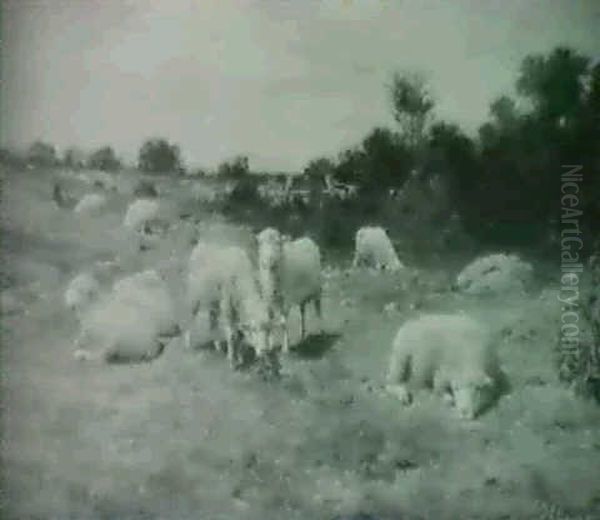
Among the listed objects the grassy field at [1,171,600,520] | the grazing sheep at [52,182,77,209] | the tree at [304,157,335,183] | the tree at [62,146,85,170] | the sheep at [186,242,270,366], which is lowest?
the grassy field at [1,171,600,520]

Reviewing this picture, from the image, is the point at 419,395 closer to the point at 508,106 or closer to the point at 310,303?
the point at 310,303

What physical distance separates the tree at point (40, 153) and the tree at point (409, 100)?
78 cm

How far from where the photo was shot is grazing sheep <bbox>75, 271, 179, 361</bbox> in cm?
225

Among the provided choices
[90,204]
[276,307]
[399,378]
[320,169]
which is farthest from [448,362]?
[90,204]

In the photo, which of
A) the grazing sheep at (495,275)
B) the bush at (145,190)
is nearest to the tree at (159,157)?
the bush at (145,190)

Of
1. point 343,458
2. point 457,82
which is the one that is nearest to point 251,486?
point 343,458

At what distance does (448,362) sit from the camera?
91.8 inches

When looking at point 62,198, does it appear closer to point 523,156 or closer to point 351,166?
point 351,166

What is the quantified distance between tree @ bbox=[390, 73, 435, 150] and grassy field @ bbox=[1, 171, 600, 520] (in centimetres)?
33

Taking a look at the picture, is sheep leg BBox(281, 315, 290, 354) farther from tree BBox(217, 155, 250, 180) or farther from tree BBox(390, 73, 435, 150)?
tree BBox(390, 73, 435, 150)

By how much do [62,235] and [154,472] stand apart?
1.84 feet

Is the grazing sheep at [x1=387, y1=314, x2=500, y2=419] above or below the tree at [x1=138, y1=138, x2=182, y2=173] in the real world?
below

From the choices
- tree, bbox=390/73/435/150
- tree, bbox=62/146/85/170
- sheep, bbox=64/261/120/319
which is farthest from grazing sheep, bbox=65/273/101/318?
tree, bbox=390/73/435/150

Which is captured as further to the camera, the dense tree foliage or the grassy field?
the dense tree foliage
